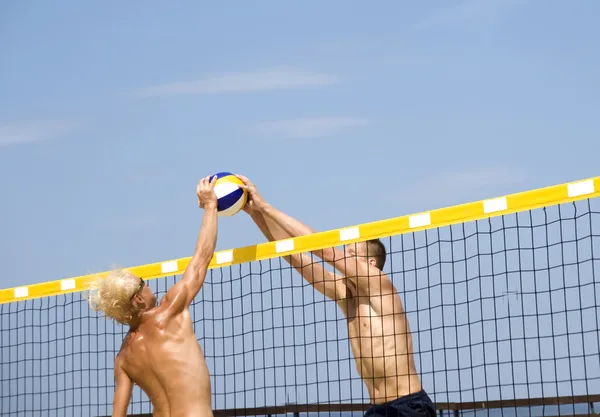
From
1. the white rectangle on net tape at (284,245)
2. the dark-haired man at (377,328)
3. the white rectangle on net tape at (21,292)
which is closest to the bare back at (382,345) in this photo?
the dark-haired man at (377,328)

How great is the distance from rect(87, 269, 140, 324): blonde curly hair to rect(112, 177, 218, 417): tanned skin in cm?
6

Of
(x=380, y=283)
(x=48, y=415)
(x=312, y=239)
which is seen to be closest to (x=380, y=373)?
(x=380, y=283)

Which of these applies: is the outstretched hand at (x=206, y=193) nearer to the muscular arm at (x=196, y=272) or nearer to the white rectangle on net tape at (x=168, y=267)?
the muscular arm at (x=196, y=272)

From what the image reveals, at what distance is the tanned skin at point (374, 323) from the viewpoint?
6684mm

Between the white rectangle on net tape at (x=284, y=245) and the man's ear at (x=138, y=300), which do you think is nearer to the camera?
the man's ear at (x=138, y=300)

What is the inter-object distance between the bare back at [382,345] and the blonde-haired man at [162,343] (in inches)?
46.1

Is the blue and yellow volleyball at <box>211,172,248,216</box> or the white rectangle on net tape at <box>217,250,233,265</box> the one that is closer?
the blue and yellow volleyball at <box>211,172,248,216</box>

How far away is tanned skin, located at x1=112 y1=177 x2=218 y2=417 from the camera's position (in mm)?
6035

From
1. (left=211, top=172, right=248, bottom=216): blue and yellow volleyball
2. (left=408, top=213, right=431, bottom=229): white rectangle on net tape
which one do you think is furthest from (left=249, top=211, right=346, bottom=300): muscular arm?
(left=408, top=213, right=431, bottom=229): white rectangle on net tape

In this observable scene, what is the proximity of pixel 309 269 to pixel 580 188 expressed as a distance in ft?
6.91

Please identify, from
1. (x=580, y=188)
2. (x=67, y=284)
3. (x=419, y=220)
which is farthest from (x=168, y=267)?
(x=580, y=188)

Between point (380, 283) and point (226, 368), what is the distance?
6.54ft

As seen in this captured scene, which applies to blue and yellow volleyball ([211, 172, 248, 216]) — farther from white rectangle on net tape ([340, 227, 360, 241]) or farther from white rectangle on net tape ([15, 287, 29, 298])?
white rectangle on net tape ([15, 287, 29, 298])

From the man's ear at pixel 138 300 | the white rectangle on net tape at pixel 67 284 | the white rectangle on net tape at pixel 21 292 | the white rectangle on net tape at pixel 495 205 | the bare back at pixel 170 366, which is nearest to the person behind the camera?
the bare back at pixel 170 366
